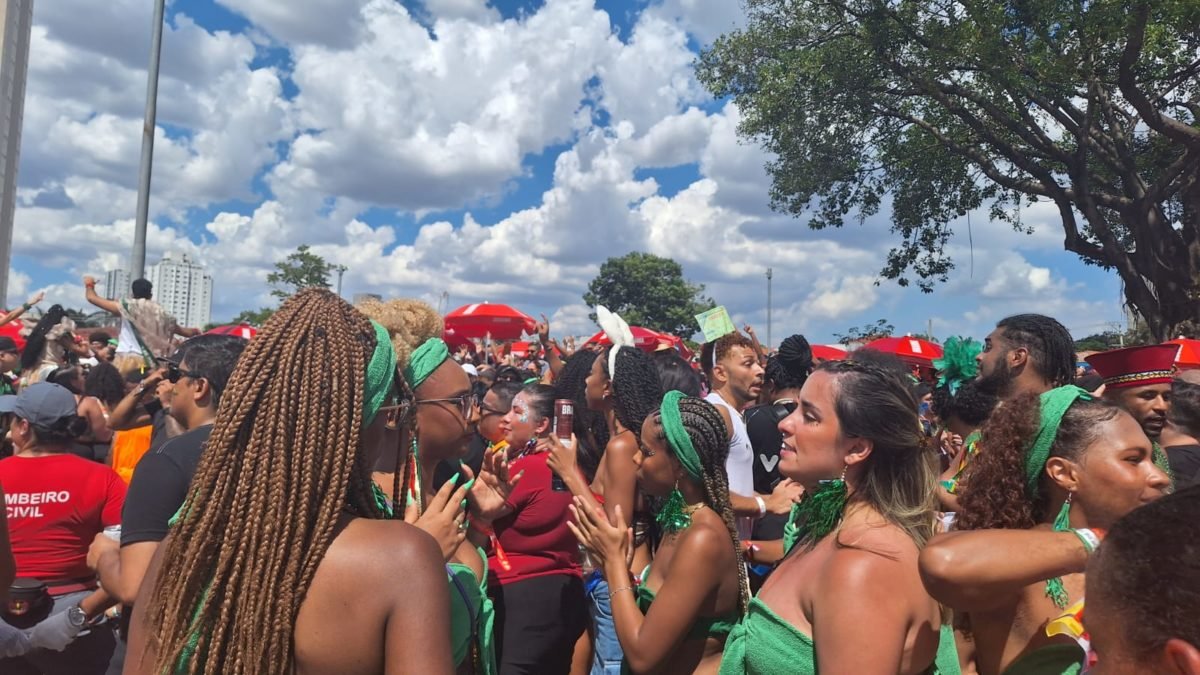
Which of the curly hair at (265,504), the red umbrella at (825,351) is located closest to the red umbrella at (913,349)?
the red umbrella at (825,351)

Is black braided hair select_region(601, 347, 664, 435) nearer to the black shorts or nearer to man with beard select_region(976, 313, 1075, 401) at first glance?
the black shorts

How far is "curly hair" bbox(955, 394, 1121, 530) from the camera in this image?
226 cm

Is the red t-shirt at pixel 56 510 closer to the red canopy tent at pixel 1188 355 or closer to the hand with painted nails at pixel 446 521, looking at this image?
→ the hand with painted nails at pixel 446 521

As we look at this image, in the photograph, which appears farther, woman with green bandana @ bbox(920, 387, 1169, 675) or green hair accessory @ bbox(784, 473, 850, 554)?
green hair accessory @ bbox(784, 473, 850, 554)

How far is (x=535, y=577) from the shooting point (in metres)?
4.02

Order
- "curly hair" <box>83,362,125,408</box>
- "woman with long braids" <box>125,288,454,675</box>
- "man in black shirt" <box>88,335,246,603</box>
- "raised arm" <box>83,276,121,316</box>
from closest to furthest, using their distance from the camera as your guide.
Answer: "woman with long braids" <box>125,288,454,675</box> → "man in black shirt" <box>88,335,246,603</box> → "curly hair" <box>83,362,125,408</box> → "raised arm" <box>83,276,121,316</box>

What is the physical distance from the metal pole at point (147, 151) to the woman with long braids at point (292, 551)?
30.7ft

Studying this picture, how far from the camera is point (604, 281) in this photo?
79.1 metres

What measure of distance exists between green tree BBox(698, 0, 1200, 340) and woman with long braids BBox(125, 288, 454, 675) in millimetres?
14859

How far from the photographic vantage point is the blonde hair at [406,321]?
3.02 m

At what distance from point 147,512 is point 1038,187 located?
17757 millimetres

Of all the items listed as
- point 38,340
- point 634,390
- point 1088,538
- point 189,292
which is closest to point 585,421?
point 634,390

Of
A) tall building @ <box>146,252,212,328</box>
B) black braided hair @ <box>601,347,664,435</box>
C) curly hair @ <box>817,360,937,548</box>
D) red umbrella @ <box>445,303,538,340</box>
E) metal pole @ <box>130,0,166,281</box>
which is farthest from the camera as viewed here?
tall building @ <box>146,252,212,328</box>

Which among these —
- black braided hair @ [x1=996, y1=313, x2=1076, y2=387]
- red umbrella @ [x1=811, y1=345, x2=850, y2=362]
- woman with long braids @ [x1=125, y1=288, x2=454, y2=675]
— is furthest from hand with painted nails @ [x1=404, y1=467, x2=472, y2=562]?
red umbrella @ [x1=811, y1=345, x2=850, y2=362]
